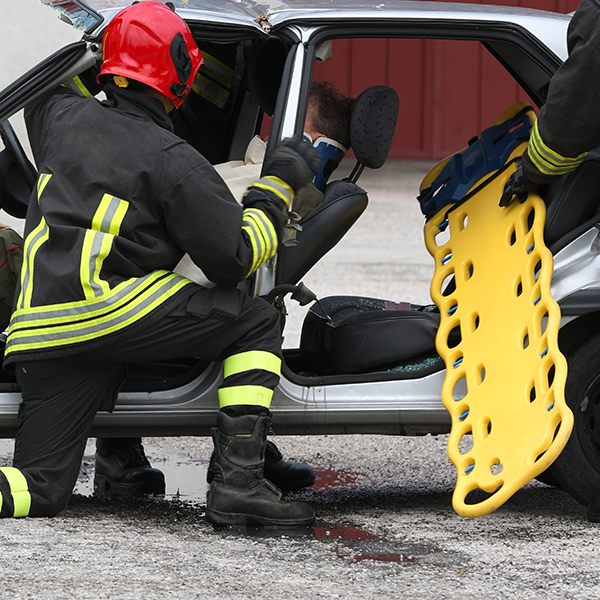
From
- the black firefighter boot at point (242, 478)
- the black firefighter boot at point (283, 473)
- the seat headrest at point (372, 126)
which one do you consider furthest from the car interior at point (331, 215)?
the black firefighter boot at point (283, 473)

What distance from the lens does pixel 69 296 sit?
3188 millimetres

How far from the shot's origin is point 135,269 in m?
3.23

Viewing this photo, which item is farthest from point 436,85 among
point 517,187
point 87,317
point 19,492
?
point 19,492

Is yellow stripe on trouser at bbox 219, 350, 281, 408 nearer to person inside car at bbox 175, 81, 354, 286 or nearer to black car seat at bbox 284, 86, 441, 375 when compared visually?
black car seat at bbox 284, 86, 441, 375

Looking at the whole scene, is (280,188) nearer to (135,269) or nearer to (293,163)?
(293,163)

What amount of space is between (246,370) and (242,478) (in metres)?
0.35

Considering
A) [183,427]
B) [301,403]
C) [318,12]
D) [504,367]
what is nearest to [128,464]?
[183,427]

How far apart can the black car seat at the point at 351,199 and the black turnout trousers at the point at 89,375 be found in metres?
0.27

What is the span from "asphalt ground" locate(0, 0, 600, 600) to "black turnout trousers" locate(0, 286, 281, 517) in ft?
0.53

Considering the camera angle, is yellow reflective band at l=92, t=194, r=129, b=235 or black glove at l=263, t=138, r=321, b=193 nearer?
yellow reflective band at l=92, t=194, r=129, b=235

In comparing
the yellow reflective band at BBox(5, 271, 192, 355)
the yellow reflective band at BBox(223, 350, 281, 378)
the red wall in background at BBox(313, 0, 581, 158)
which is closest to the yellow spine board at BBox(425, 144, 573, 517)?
the yellow reflective band at BBox(223, 350, 281, 378)

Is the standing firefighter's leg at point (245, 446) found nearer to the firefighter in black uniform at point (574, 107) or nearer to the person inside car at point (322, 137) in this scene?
the person inside car at point (322, 137)

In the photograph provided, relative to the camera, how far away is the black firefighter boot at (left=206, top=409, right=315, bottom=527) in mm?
3375

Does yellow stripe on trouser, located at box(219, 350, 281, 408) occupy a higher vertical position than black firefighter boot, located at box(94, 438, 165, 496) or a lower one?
higher
